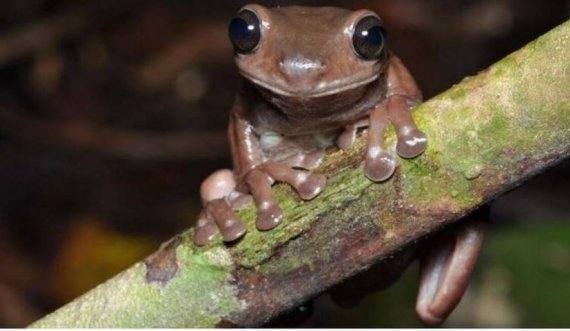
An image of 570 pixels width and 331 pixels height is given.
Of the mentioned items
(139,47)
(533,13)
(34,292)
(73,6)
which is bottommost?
(533,13)

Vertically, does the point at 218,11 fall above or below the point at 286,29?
below

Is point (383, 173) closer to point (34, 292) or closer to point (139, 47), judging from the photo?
point (34, 292)

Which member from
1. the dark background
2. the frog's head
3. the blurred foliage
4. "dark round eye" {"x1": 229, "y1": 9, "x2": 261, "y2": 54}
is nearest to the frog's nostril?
the frog's head

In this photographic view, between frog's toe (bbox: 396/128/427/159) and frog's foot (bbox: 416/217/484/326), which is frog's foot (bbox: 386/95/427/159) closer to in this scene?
frog's toe (bbox: 396/128/427/159)

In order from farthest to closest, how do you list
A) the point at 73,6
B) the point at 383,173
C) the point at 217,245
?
the point at 73,6 → the point at 217,245 → the point at 383,173

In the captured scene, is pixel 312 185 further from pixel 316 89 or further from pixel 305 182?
pixel 316 89

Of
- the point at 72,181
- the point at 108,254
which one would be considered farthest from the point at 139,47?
the point at 108,254
